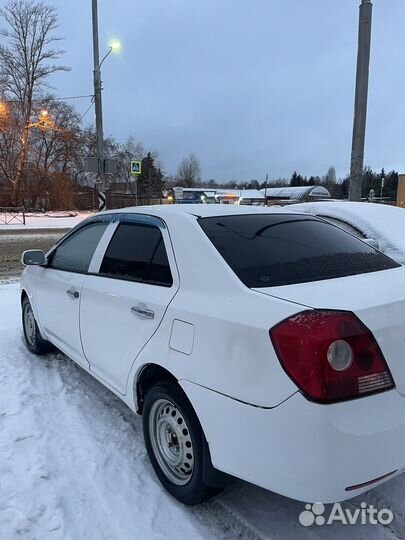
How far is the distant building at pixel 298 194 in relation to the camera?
59625 millimetres

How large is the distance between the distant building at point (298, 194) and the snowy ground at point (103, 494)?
48157 mm

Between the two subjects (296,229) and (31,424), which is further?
(31,424)

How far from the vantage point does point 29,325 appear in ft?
16.2

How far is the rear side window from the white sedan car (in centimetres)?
1

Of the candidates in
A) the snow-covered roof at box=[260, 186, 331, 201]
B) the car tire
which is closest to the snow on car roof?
the car tire

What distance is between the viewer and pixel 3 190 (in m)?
37.6

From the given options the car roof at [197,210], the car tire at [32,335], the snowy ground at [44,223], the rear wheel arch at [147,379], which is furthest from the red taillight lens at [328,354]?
the snowy ground at [44,223]

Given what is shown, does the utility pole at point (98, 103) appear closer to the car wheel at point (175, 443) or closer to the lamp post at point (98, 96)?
the lamp post at point (98, 96)

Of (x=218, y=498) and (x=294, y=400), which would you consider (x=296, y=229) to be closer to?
(x=294, y=400)

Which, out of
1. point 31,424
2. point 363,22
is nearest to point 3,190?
point 363,22

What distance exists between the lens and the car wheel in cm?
236

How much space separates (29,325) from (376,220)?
456cm

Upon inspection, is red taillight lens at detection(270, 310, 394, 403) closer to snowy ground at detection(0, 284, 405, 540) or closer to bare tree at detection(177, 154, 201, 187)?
snowy ground at detection(0, 284, 405, 540)

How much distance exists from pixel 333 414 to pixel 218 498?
1.15m
